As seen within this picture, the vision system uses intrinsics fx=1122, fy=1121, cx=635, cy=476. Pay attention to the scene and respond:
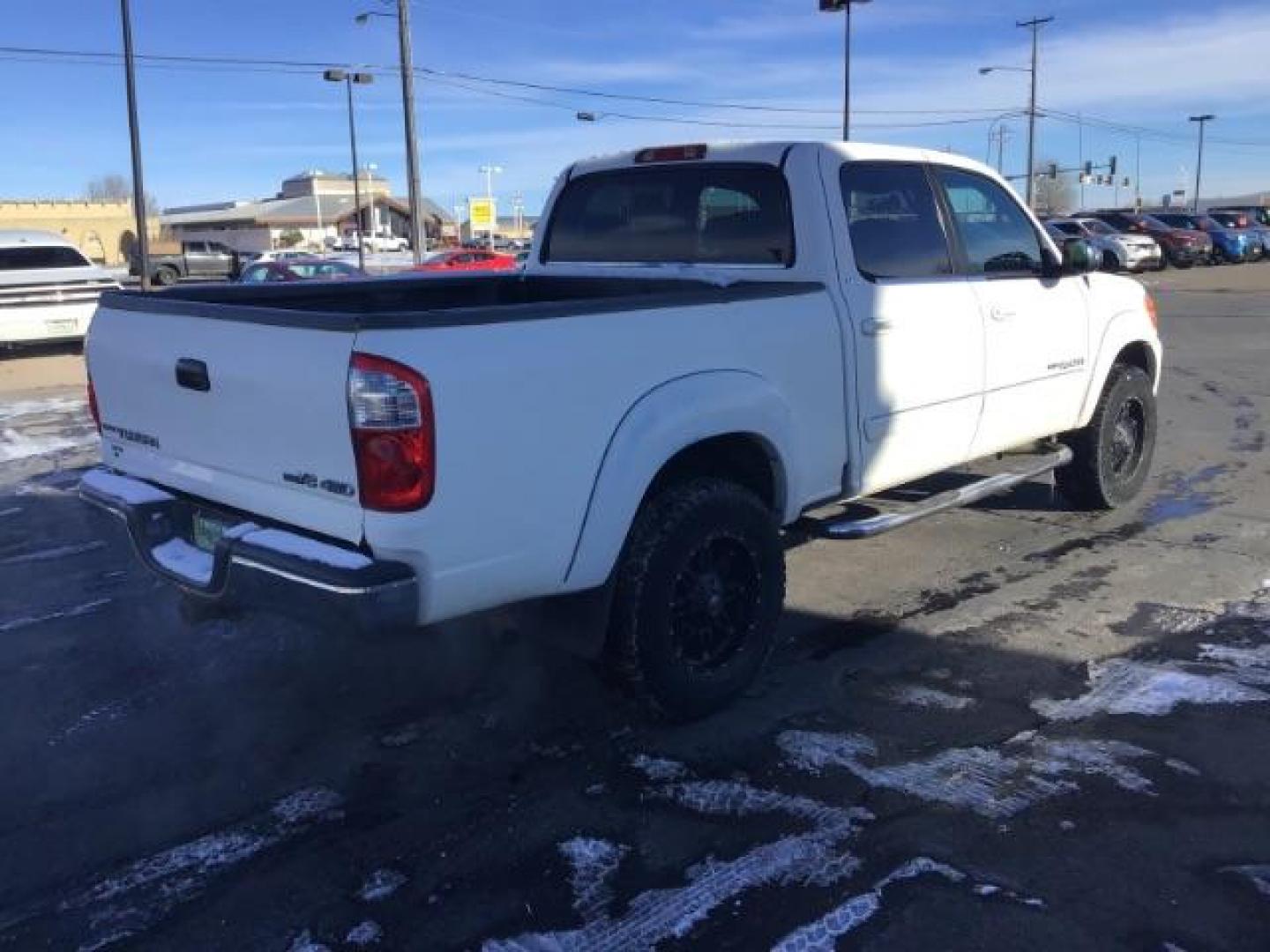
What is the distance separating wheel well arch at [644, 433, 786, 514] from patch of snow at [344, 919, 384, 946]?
1.58 meters

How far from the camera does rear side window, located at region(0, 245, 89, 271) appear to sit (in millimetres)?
15883

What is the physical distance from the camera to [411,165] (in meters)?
26.7

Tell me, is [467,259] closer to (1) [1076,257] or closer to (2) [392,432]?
(1) [1076,257]

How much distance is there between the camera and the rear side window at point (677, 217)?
4703mm

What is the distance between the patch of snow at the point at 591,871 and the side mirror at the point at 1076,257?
4.01m

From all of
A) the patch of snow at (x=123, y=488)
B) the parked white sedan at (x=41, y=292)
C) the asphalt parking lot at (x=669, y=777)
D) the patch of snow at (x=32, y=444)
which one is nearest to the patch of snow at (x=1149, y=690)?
the asphalt parking lot at (x=669, y=777)

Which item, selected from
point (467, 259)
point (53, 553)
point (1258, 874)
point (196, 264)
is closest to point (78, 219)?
point (196, 264)

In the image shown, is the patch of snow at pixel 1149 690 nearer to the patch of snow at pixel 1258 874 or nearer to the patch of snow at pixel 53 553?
the patch of snow at pixel 1258 874

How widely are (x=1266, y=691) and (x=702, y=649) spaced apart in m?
2.11

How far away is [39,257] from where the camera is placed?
16234 millimetres

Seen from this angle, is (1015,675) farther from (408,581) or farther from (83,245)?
(83,245)

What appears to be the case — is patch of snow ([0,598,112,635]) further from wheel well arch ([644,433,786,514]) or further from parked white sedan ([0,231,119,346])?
parked white sedan ([0,231,119,346])

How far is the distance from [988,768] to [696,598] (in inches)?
44.2

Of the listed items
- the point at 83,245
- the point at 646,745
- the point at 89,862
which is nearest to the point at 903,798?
the point at 646,745
